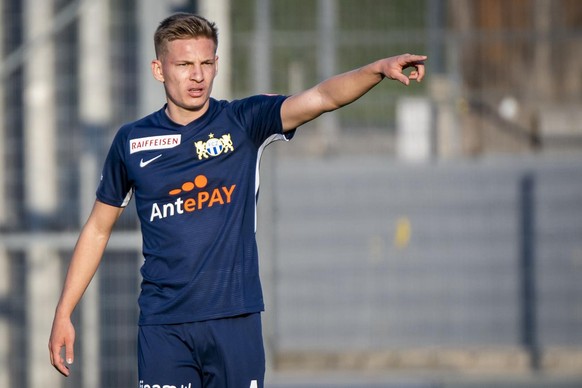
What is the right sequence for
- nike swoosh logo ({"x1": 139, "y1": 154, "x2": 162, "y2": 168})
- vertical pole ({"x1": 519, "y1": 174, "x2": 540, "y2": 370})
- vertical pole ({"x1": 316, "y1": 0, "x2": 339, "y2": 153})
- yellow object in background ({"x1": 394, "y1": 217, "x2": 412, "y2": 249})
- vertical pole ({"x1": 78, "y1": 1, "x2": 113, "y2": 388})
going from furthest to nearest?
yellow object in background ({"x1": 394, "y1": 217, "x2": 412, "y2": 249}), vertical pole ({"x1": 519, "y1": 174, "x2": 540, "y2": 370}), vertical pole ({"x1": 316, "y1": 0, "x2": 339, "y2": 153}), vertical pole ({"x1": 78, "y1": 1, "x2": 113, "y2": 388}), nike swoosh logo ({"x1": 139, "y1": 154, "x2": 162, "y2": 168})

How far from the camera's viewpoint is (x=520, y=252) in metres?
11.8

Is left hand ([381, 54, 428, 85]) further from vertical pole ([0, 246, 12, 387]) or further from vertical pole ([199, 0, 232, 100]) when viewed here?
vertical pole ([0, 246, 12, 387])

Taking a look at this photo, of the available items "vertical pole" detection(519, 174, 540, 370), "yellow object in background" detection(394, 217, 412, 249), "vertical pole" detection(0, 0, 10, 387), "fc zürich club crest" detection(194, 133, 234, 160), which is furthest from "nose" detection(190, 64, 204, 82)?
"vertical pole" detection(519, 174, 540, 370)

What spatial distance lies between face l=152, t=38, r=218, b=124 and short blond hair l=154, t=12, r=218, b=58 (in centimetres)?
2

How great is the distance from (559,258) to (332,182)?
2.38m

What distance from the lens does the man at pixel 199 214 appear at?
160 inches

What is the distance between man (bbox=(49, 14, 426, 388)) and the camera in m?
4.07

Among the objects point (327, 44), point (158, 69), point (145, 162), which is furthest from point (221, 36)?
point (327, 44)

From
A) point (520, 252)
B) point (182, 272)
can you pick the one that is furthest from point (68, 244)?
point (520, 252)

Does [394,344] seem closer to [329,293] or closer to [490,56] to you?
[329,293]

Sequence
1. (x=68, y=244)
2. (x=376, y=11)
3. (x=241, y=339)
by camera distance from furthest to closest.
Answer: (x=376, y=11)
(x=68, y=244)
(x=241, y=339)

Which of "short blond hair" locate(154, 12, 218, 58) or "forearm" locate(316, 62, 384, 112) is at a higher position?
"short blond hair" locate(154, 12, 218, 58)

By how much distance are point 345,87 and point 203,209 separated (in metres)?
0.67

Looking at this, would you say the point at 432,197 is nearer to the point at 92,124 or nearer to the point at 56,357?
the point at 92,124
